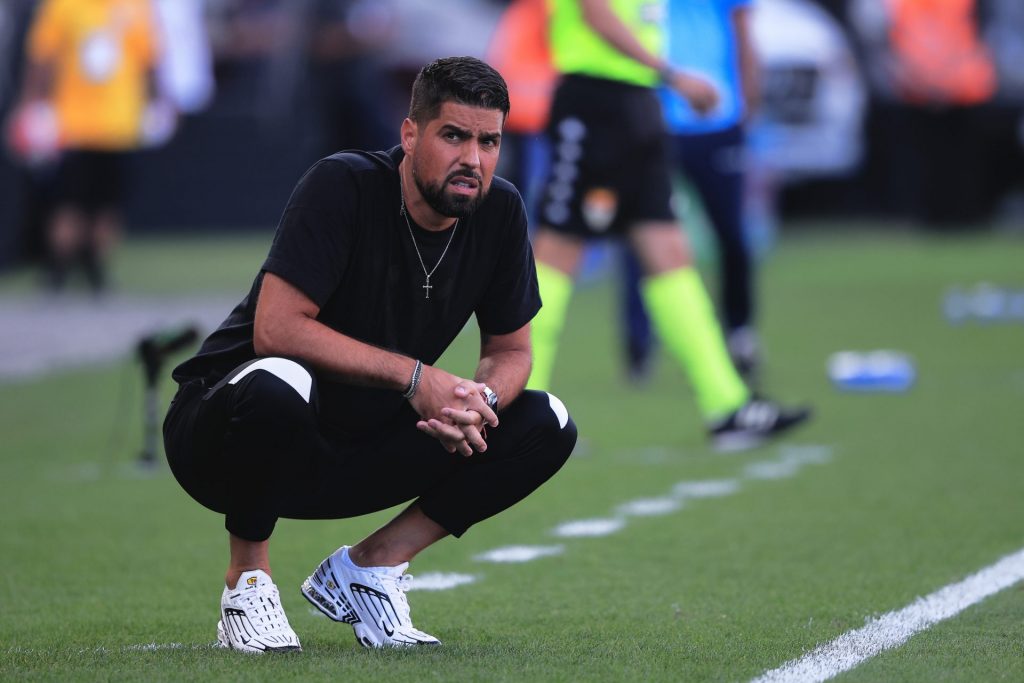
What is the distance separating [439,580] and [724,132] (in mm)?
3763

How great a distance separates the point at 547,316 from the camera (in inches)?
303

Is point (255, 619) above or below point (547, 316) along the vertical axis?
above

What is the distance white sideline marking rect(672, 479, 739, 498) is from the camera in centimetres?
701

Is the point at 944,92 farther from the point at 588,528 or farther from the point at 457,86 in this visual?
the point at 457,86

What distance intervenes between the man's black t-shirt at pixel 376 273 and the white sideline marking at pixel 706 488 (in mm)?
2371

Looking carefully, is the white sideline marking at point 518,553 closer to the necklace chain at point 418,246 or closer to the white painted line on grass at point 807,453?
the necklace chain at point 418,246

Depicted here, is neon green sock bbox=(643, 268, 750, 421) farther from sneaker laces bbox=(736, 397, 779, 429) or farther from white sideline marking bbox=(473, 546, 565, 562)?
white sideline marking bbox=(473, 546, 565, 562)

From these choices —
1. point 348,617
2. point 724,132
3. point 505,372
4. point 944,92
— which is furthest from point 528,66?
point 348,617

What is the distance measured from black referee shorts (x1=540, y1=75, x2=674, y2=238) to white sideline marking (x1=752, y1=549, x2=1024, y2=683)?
8.43ft

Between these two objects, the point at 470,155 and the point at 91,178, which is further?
the point at 91,178

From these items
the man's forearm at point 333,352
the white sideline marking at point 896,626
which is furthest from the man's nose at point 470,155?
the white sideline marking at point 896,626

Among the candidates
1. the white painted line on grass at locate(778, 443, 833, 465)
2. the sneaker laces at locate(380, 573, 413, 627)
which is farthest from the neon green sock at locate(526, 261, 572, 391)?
the sneaker laces at locate(380, 573, 413, 627)

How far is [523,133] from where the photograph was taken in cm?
1436

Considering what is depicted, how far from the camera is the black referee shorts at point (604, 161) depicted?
7816mm
